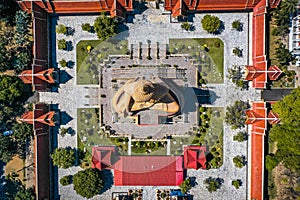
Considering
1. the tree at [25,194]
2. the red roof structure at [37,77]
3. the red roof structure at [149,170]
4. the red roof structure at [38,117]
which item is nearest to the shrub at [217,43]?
the red roof structure at [149,170]

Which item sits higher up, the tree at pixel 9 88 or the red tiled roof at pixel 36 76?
the red tiled roof at pixel 36 76

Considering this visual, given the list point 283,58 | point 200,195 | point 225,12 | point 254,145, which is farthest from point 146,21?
point 200,195

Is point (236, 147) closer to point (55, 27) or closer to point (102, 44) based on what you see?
point (102, 44)

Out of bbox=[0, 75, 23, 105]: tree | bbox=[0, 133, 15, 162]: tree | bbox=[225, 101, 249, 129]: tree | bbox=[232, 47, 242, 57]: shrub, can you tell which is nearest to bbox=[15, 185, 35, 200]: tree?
bbox=[0, 133, 15, 162]: tree

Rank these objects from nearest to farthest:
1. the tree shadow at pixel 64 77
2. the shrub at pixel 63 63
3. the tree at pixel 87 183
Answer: the tree at pixel 87 183
the shrub at pixel 63 63
the tree shadow at pixel 64 77

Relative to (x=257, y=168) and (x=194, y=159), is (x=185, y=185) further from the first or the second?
(x=257, y=168)

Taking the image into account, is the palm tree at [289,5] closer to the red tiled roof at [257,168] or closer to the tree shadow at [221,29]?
the tree shadow at [221,29]
